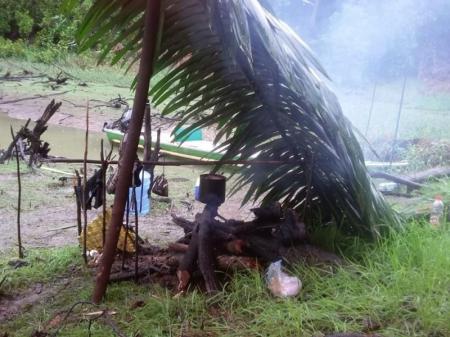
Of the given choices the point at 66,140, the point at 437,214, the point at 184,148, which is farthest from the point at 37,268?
the point at 66,140

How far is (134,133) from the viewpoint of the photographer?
9.80 ft

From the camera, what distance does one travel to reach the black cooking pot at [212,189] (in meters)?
3.30

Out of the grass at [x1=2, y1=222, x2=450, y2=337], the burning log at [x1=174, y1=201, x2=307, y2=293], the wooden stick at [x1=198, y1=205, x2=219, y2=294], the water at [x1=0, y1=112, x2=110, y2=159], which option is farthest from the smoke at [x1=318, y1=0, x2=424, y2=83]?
the grass at [x1=2, y1=222, x2=450, y2=337]

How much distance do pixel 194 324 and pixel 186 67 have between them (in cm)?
150

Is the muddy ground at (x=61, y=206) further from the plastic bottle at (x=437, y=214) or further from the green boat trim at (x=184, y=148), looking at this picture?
the plastic bottle at (x=437, y=214)

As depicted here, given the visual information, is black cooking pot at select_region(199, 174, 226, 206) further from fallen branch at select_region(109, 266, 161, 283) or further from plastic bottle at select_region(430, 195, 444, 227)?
plastic bottle at select_region(430, 195, 444, 227)

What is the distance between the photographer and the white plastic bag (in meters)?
2.88

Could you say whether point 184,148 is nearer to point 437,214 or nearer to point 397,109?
point 397,109

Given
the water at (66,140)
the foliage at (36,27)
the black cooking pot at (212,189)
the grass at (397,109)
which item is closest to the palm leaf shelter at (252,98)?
the black cooking pot at (212,189)

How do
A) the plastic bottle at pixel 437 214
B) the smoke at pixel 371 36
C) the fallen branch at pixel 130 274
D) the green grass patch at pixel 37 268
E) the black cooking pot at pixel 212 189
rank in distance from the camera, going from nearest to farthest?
the black cooking pot at pixel 212 189 < the fallen branch at pixel 130 274 < the green grass patch at pixel 37 268 < the plastic bottle at pixel 437 214 < the smoke at pixel 371 36

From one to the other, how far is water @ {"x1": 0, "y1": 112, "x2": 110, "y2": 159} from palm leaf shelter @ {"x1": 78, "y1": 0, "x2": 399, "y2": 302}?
8385 millimetres

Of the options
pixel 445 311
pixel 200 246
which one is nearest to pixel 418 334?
pixel 445 311

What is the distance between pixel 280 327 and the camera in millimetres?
2537

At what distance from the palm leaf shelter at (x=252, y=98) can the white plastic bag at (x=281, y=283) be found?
68 cm
